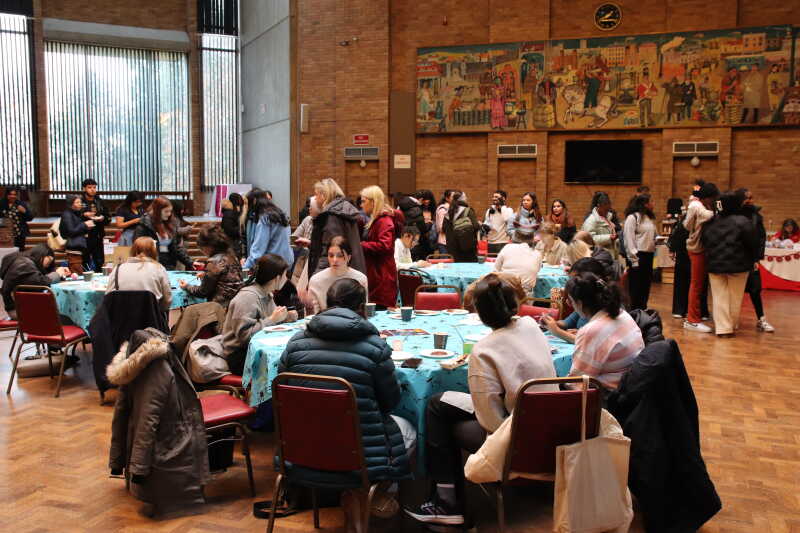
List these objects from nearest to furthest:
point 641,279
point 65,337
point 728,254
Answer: point 65,337 → point 728,254 → point 641,279

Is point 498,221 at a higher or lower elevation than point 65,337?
higher

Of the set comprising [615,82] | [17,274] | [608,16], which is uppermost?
[608,16]

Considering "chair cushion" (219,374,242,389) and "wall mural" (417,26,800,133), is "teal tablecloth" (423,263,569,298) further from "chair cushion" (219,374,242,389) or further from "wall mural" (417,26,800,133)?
"wall mural" (417,26,800,133)

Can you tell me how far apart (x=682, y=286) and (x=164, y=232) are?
21.7ft

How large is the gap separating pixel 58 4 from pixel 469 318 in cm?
1719

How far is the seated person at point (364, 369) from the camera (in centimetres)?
308

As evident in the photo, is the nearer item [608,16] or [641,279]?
[641,279]

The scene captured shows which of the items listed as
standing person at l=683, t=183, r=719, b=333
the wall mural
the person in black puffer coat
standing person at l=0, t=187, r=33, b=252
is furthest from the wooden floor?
the wall mural

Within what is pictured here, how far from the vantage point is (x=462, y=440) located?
132 inches

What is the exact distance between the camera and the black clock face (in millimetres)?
14516

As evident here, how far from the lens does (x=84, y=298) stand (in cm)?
621

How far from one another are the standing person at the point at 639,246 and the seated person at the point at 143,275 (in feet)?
19.9

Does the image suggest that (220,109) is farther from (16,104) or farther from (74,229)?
(74,229)

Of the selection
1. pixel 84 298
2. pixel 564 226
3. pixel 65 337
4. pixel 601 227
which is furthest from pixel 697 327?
pixel 65 337
